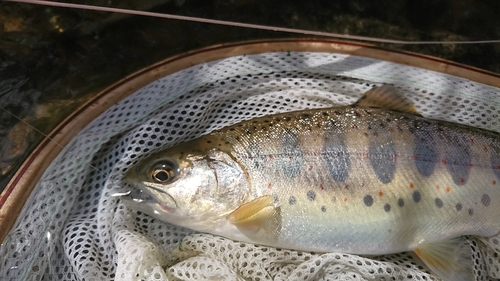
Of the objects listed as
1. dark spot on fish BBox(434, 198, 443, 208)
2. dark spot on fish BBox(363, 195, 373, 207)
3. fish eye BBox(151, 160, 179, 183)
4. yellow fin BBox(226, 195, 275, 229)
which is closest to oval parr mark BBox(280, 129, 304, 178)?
yellow fin BBox(226, 195, 275, 229)

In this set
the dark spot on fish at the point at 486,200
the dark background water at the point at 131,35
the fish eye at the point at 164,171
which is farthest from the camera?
the dark background water at the point at 131,35

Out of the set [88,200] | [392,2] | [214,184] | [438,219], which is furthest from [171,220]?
[392,2]

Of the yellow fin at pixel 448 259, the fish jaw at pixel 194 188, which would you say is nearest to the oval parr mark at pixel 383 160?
the yellow fin at pixel 448 259

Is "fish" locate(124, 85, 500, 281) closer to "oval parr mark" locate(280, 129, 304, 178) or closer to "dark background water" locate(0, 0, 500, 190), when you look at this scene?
"oval parr mark" locate(280, 129, 304, 178)

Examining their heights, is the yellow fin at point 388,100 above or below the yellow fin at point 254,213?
above

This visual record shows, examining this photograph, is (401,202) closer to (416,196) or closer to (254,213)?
(416,196)

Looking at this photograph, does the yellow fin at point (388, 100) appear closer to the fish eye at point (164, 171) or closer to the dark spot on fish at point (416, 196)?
the dark spot on fish at point (416, 196)
